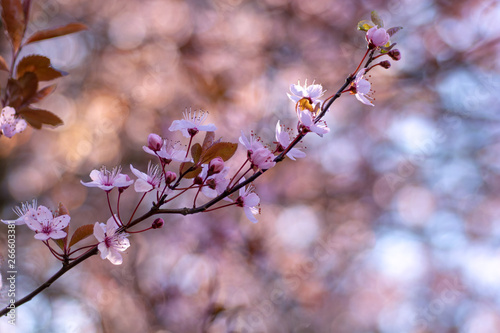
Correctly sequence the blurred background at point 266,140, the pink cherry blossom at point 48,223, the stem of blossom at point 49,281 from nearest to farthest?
1. the stem of blossom at point 49,281
2. the pink cherry blossom at point 48,223
3. the blurred background at point 266,140

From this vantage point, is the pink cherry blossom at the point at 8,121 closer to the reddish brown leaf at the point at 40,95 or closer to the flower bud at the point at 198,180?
the reddish brown leaf at the point at 40,95

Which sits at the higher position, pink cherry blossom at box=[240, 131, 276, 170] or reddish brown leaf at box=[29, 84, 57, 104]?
pink cherry blossom at box=[240, 131, 276, 170]

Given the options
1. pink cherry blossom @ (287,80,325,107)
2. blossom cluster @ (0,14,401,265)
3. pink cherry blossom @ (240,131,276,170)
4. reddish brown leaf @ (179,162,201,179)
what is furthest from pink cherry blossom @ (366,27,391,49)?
reddish brown leaf @ (179,162,201,179)

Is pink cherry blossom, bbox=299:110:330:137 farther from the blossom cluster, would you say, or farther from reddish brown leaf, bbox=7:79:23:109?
reddish brown leaf, bbox=7:79:23:109

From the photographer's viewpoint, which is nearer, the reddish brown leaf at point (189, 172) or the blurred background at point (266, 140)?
the reddish brown leaf at point (189, 172)

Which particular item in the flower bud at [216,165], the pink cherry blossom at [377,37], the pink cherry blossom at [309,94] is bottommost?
the flower bud at [216,165]

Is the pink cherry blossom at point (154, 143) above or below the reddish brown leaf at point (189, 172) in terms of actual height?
above

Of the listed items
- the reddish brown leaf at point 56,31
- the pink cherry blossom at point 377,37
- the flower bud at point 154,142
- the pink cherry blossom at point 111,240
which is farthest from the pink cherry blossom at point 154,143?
the pink cherry blossom at point 377,37
